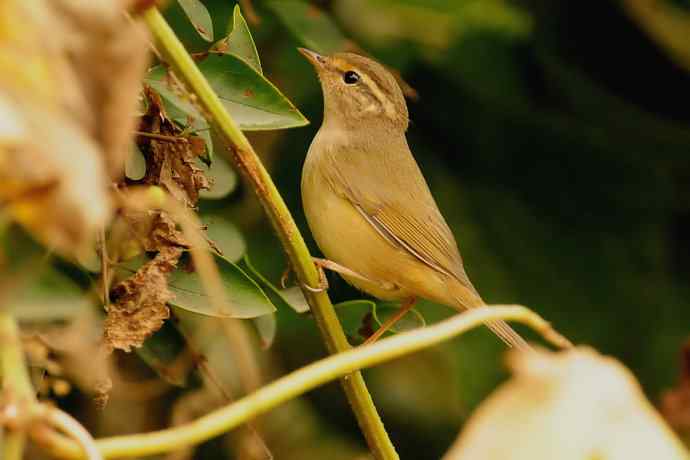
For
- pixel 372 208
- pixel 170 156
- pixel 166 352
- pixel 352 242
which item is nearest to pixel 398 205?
pixel 372 208

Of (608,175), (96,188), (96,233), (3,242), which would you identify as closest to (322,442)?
(608,175)

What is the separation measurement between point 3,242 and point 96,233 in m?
0.57

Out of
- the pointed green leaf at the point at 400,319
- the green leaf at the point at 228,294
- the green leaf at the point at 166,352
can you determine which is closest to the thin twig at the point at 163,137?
the green leaf at the point at 228,294

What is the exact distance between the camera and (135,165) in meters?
2.21

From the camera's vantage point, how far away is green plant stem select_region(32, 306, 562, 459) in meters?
1.39

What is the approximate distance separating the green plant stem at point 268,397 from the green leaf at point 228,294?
686 millimetres

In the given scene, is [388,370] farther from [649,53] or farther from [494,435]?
[494,435]

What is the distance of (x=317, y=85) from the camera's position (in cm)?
445

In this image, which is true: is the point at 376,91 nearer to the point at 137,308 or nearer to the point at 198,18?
the point at 198,18

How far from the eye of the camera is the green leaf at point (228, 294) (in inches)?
87.3

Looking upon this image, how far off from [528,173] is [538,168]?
0.05m

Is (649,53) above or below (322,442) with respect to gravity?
above

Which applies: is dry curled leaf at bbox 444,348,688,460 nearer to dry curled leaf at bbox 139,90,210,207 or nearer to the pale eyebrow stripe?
dry curled leaf at bbox 139,90,210,207

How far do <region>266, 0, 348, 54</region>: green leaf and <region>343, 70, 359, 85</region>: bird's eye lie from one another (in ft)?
1.44
